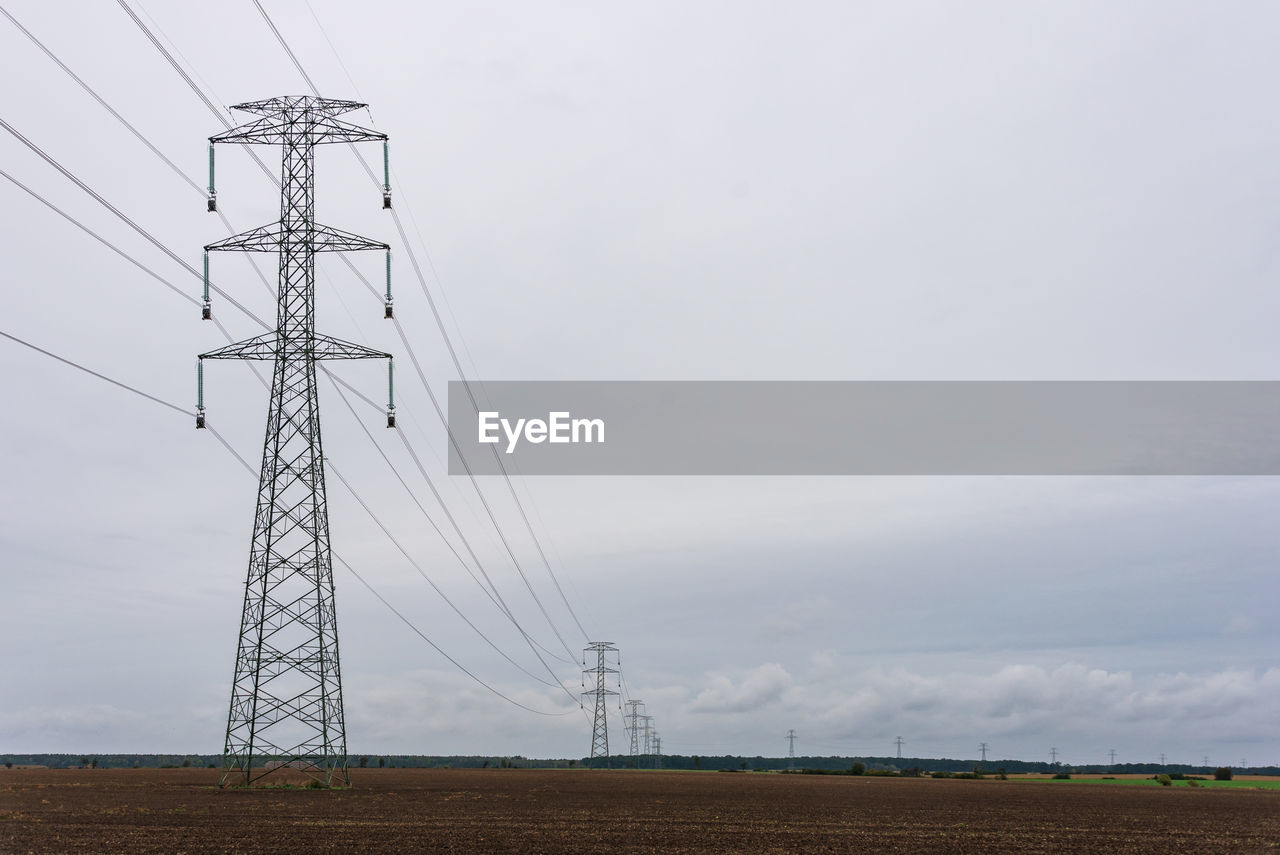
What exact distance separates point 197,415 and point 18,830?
17229 mm

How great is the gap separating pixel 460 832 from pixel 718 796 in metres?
40.2

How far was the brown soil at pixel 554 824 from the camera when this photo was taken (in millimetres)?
34844

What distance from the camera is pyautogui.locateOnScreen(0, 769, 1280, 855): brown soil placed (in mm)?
34844

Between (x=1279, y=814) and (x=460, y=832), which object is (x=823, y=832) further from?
(x=1279, y=814)

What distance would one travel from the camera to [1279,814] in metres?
68.8

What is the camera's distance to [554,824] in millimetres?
45469

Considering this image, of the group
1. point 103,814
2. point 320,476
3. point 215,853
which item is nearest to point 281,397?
point 320,476

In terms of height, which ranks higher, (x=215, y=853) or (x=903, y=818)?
(x=215, y=853)

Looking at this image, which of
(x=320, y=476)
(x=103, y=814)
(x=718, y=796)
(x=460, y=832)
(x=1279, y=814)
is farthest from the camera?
(x=718, y=796)

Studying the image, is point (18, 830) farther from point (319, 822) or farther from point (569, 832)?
point (569, 832)

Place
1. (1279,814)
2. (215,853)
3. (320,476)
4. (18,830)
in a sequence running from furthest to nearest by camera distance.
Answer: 1. (1279,814)
2. (320,476)
3. (18,830)
4. (215,853)

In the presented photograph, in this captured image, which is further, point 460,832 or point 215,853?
point 460,832

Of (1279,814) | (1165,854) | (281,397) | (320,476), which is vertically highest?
(281,397)

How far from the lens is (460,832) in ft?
132
